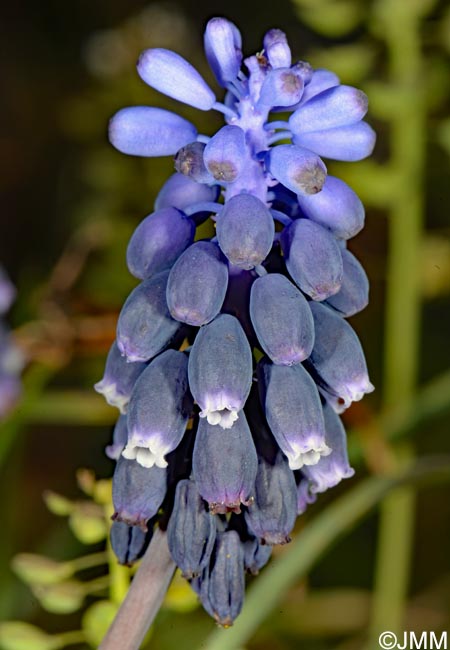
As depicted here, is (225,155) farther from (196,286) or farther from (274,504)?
(274,504)

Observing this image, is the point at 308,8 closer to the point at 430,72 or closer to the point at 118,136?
the point at 430,72

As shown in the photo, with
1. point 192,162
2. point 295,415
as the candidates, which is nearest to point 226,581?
point 295,415

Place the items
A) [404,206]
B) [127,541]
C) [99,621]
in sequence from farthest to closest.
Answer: [404,206]
[99,621]
[127,541]

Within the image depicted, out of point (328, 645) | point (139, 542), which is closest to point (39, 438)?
point (328, 645)

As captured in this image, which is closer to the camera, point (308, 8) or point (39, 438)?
point (308, 8)

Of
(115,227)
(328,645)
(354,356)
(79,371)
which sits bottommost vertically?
(328,645)

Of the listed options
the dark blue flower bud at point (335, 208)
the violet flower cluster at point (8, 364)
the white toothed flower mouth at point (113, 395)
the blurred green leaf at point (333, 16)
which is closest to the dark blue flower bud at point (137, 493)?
the white toothed flower mouth at point (113, 395)

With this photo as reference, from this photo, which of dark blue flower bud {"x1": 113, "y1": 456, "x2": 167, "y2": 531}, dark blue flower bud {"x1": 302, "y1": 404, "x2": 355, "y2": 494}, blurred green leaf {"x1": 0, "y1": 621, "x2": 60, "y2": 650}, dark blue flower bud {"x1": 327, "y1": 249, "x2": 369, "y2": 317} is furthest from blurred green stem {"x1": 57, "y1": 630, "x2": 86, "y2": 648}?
dark blue flower bud {"x1": 327, "y1": 249, "x2": 369, "y2": 317}
